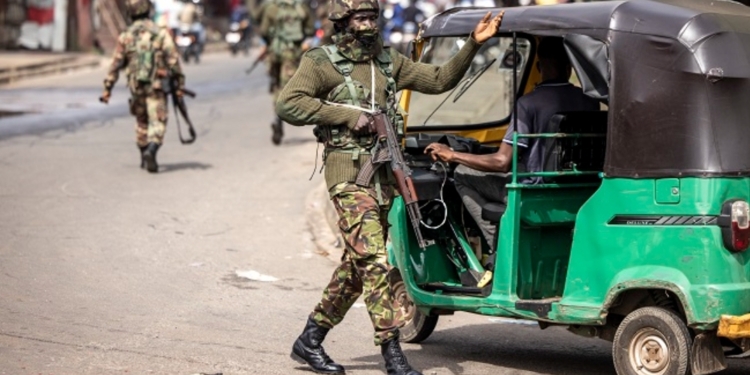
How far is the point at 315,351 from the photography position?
23.6 feet

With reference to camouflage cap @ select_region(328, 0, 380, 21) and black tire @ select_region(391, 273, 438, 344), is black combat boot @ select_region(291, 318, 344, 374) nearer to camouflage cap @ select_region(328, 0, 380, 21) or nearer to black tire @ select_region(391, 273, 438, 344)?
black tire @ select_region(391, 273, 438, 344)

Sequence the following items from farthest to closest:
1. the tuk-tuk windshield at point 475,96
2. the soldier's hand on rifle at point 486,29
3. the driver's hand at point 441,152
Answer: the tuk-tuk windshield at point 475,96, the driver's hand at point 441,152, the soldier's hand on rifle at point 486,29

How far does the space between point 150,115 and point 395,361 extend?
8.34 meters

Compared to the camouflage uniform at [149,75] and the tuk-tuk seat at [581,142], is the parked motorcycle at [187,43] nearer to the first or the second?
the camouflage uniform at [149,75]

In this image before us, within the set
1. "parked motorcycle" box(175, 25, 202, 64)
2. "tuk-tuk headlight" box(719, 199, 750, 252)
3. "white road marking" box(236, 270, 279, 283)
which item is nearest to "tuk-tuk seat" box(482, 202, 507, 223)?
"tuk-tuk headlight" box(719, 199, 750, 252)

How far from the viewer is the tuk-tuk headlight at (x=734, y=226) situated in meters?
6.26

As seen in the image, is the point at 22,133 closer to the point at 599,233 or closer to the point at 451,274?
the point at 451,274

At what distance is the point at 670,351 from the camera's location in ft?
21.4

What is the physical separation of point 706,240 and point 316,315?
2.02 m

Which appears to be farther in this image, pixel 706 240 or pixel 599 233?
pixel 599 233

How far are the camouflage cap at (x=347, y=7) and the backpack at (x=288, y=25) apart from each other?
36.0 ft

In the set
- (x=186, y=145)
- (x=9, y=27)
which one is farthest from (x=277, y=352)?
(x=9, y=27)

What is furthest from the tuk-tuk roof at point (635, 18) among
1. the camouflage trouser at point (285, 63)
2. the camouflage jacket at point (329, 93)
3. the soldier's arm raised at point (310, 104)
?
the camouflage trouser at point (285, 63)

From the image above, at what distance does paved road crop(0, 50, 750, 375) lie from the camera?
296 inches
